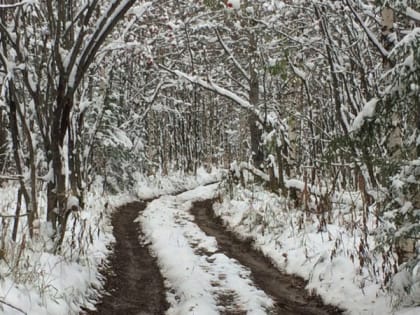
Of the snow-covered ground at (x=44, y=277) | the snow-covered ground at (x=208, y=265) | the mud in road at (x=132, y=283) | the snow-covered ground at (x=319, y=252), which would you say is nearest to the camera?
the snow-covered ground at (x=44, y=277)

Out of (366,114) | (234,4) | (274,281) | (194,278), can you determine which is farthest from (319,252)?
(234,4)

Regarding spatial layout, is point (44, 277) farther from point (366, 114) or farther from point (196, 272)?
point (366, 114)

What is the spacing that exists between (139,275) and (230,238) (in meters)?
3.12

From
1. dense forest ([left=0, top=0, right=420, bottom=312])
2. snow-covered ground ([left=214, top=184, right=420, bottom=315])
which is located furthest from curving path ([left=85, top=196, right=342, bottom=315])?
dense forest ([left=0, top=0, right=420, bottom=312])

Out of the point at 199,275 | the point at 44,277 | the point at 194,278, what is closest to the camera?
the point at 44,277

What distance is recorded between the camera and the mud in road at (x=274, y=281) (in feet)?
20.2

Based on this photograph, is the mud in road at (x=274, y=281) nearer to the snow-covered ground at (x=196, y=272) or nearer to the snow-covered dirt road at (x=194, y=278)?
the snow-covered dirt road at (x=194, y=278)

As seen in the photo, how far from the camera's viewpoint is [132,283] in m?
7.47

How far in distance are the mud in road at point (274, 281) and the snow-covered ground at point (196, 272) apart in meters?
0.19

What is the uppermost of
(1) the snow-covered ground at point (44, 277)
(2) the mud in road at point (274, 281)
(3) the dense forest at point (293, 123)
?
(3) the dense forest at point (293, 123)

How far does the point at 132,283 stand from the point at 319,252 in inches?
122

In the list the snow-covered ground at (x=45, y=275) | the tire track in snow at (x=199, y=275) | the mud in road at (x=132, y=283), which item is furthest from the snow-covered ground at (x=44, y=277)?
the tire track in snow at (x=199, y=275)

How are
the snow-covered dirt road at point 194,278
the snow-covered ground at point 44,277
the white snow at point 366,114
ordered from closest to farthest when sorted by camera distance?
1. the white snow at point 366,114
2. the snow-covered ground at point 44,277
3. the snow-covered dirt road at point 194,278

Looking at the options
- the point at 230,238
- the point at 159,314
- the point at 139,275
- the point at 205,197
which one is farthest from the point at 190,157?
the point at 159,314
